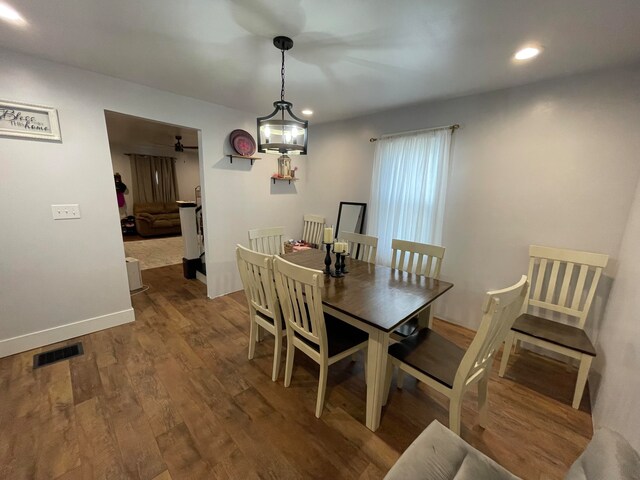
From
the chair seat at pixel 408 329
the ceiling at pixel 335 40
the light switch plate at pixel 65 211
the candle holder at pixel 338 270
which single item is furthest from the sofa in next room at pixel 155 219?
the chair seat at pixel 408 329

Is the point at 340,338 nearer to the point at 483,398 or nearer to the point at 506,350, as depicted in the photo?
the point at 483,398

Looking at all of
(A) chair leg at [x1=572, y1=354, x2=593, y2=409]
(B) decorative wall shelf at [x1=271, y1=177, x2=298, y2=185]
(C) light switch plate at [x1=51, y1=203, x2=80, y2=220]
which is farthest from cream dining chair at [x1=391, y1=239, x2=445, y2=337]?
(C) light switch plate at [x1=51, y1=203, x2=80, y2=220]

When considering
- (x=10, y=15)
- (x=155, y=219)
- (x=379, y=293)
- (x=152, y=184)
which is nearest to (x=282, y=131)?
(x=379, y=293)

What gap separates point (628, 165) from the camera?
6.20 ft

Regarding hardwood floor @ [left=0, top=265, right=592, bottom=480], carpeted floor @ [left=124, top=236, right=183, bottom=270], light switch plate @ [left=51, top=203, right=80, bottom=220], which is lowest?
hardwood floor @ [left=0, top=265, right=592, bottom=480]

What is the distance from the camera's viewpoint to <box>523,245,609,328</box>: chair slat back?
6.46ft

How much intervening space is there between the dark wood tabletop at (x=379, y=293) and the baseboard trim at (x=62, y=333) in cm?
205

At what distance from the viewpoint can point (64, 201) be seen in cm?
226

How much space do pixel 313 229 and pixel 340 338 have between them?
8.35ft

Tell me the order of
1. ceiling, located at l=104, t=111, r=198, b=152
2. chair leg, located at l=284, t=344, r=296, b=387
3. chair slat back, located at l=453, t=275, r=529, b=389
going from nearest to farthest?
chair slat back, located at l=453, t=275, r=529, b=389, chair leg, located at l=284, t=344, r=296, b=387, ceiling, located at l=104, t=111, r=198, b=152

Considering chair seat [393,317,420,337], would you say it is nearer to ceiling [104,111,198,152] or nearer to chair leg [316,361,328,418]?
chair leg [316,361,328,418]

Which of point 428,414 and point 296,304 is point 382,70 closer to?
point 296,304

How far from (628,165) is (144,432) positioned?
3.76 m

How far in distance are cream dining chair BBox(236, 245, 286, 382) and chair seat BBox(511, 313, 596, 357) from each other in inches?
72.3
